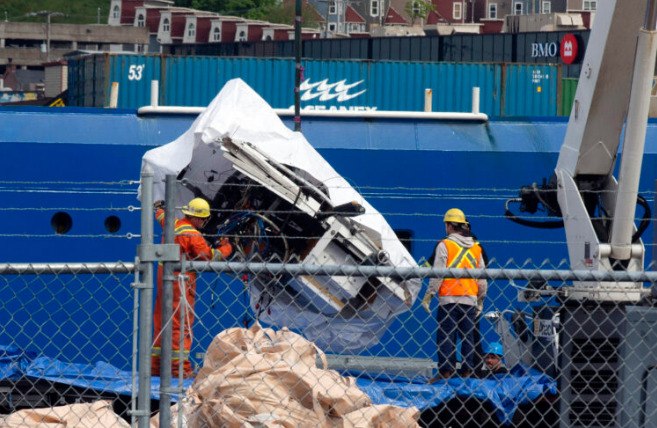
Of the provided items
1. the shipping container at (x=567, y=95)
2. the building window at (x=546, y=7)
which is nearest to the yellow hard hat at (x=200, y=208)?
the shipping container at (x=567, y=95)

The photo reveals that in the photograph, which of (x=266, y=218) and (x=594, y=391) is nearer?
(x=594, y=391)

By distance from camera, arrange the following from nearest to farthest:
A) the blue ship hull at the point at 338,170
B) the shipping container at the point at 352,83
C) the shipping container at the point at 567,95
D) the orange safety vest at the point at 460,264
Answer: the orange safety vest at the point at 460,264 → the blue ship hull at the point at 338,170 → the shipping container at the point at 352,83 → the shipping container at the point at 567,95

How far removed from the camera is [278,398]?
18.5 feet

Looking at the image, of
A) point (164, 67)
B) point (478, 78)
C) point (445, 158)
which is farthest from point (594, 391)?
point (164, 67)

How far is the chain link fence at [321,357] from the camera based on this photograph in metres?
4.66

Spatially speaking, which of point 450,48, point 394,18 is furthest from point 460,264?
point 394,18

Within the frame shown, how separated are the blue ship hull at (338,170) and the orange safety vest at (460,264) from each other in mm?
1551

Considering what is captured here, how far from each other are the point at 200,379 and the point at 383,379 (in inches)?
90.6

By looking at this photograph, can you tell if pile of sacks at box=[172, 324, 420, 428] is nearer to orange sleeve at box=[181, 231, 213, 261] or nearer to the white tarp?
orange sleeve at box=[181, 231, 213, 261]

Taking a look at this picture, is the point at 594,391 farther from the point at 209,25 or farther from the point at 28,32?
the point at 28,32

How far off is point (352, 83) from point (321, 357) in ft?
39.7

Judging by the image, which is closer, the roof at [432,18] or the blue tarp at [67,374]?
the blue tarp at [67,374]

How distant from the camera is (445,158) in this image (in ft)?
36.4

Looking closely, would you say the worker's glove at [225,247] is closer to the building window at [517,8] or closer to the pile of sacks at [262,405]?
the pile of sacks at [262,405]
